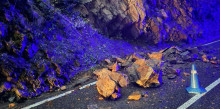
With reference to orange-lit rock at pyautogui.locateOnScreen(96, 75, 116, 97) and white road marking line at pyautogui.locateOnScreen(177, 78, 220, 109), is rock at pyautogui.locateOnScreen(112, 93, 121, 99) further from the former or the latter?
white road marking line at pyautogui.locateOnScreen(177, 78, 220, 109)

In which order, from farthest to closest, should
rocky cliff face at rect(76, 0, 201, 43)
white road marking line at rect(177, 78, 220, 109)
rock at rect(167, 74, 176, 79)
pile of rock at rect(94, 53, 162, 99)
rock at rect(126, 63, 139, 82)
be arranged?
rocky cliff face at rect(76, 0, 201, 43), rock at rect(167, 74, 176, 79), rock at rect(126, 63, 139, 82), pile of rock at rect(94, 53, 162, 99), white road marking line at rect(177, 78, 220, 109)

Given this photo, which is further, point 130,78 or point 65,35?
point 65,35

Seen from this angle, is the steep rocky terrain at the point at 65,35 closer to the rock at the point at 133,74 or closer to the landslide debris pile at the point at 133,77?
the landslide debris pile at the point at 133,77

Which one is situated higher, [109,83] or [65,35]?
[65,35]

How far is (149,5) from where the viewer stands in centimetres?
1273

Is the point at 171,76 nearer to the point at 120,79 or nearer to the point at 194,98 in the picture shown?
the point at 194,98

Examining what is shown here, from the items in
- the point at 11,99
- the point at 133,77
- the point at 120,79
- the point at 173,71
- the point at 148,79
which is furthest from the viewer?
the point at 173,71

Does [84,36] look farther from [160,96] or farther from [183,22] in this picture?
[183,22]

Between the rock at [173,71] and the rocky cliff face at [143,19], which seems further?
the rocky cliff face at [143,19]

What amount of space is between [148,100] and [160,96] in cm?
48

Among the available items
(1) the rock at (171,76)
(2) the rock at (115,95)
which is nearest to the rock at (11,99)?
(2) the rock at (115,95)

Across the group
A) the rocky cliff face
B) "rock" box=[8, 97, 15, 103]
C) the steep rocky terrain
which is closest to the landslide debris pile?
the steep rocky terrain

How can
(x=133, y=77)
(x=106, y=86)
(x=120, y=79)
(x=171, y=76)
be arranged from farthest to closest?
(x=171, y=76)
(x=133, y=77)
(x=120, y=79)
(x=106, y=86)

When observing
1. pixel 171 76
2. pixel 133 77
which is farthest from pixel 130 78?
pixel 171 76
